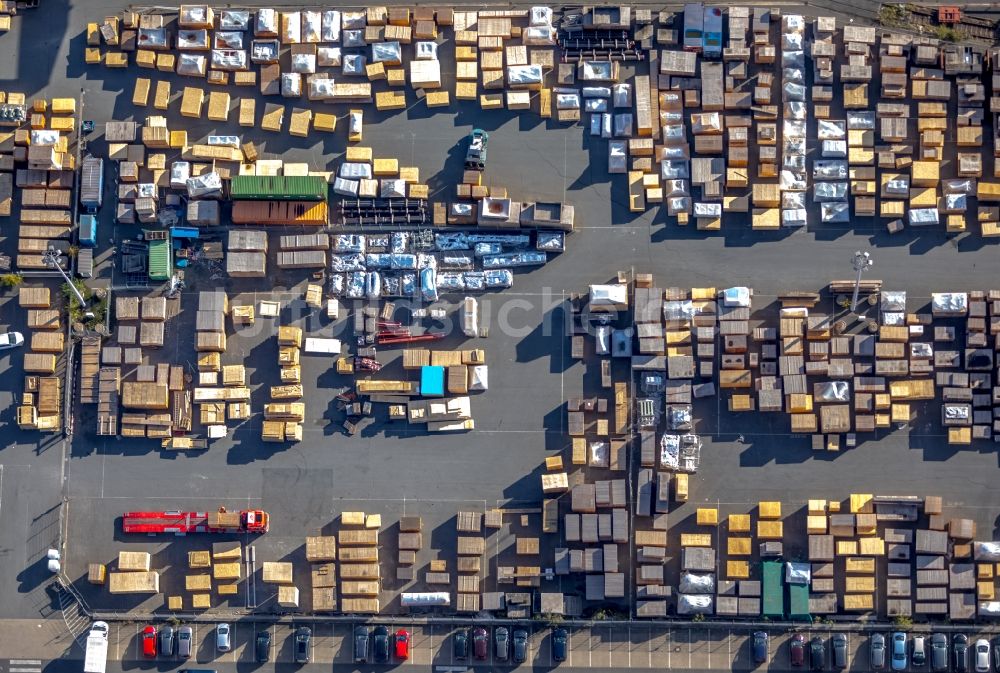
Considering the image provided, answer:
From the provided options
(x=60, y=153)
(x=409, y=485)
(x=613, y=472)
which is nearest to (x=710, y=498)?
(x=613, y=472)

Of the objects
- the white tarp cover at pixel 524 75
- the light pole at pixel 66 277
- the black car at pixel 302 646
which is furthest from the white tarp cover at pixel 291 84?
the black car at pixel 302 646

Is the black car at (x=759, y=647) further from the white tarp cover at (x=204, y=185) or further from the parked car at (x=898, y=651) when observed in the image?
the white tarp cover at (x=204, y=185)

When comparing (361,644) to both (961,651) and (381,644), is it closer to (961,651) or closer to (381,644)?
(381,644)

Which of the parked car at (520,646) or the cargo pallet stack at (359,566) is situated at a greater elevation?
the cargo pallet stack at (359,566)

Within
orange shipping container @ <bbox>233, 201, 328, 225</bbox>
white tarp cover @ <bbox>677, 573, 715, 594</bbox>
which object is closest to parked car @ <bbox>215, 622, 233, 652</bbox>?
orange shipping container @ <bbox>233, 201, 328, 225</bbox>

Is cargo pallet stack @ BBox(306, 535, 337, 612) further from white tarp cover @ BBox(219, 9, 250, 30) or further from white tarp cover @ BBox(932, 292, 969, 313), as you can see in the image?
white tarp cover @ BBox(932, 292, 969, 313)

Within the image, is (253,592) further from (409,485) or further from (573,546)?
(573,546)
